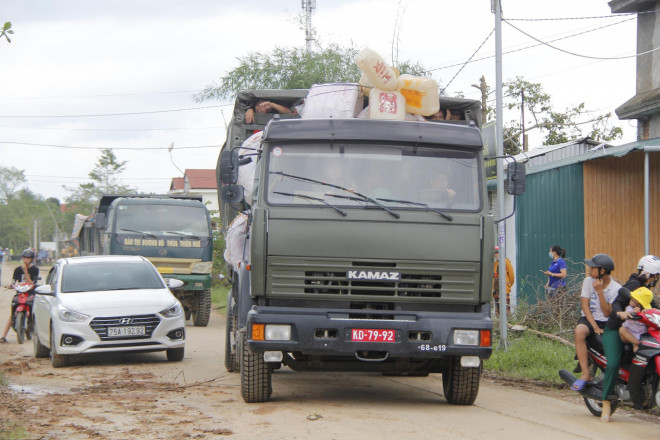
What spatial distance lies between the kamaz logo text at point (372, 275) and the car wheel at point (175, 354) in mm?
4982

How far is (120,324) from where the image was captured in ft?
38.0

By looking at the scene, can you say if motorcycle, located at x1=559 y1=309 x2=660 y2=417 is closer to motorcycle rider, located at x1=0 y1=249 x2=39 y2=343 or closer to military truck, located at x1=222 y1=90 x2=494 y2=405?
military truck, located at x1=222 y1=90 x2=494 y2=405

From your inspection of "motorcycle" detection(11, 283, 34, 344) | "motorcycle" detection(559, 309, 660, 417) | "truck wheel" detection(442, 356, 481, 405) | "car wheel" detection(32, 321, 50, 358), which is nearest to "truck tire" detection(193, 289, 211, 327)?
"motorcycle" detection(11, 283, 34, 344)

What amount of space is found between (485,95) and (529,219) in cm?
1374

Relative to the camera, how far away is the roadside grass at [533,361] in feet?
35.7

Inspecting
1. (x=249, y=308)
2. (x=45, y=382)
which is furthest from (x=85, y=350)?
(x=249, y=308)

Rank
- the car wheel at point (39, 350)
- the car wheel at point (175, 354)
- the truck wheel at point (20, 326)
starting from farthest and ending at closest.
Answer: the truck wheel at point (20, 326) < the car wheel at point (39, 350) < the car wheel at point (175, 354)

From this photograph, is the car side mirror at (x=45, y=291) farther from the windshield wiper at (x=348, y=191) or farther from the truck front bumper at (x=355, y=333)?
the windshield wiper at (x=348, y=191)

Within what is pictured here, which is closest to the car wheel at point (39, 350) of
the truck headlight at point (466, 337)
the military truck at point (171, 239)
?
the military truck at point (171, 239)

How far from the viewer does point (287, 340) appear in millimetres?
7965

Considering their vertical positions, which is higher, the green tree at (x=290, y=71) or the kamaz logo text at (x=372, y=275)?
the green tree at (x=290, y=71)

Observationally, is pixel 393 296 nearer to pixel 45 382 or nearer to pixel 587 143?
pixel 45 382

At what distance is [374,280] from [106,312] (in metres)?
4.98

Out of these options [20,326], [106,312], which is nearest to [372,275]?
[106,312]
